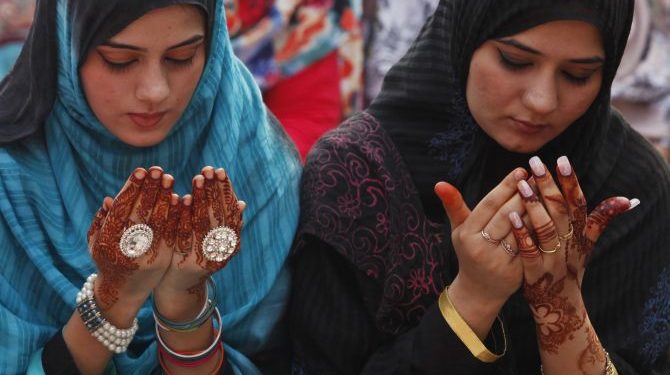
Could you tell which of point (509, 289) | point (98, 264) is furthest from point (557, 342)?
point (98, 264)

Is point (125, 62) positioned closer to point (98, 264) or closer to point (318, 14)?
point (98, 264)

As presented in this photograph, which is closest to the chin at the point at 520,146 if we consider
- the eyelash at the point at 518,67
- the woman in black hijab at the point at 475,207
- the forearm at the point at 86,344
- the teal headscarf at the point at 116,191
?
the woman in black hijab at the point at 475,207

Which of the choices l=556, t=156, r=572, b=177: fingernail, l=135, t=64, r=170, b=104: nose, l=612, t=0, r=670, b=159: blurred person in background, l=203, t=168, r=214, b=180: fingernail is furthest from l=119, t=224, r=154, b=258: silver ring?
l=612, t=0, r=670, b=159: blurred person in background

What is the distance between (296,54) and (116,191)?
176cm

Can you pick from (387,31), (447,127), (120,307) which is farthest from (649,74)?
(120,307)

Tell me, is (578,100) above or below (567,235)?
above

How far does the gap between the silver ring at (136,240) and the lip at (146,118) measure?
28 cm

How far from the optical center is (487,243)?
1.79 m

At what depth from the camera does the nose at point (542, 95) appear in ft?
6.36

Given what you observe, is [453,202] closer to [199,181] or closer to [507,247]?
[507,247]

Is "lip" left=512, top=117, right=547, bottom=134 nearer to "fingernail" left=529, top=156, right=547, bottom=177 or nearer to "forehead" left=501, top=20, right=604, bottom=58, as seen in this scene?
"forehead" left=501, top=20, right=604, bottom=58

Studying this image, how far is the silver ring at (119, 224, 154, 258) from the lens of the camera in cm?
174

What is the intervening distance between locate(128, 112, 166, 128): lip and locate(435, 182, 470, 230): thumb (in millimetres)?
521

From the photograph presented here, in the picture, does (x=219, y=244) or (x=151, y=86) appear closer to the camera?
(x=219, y=244)
